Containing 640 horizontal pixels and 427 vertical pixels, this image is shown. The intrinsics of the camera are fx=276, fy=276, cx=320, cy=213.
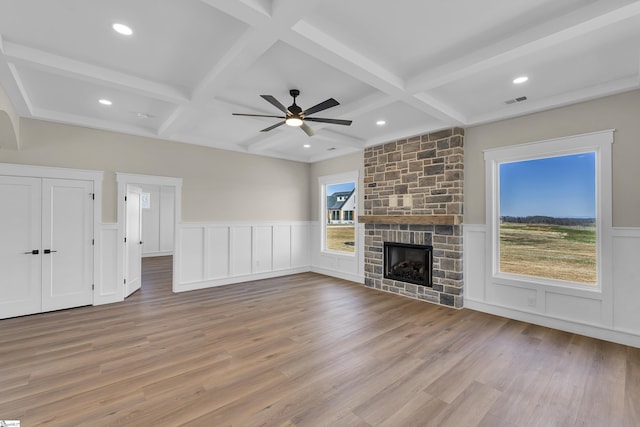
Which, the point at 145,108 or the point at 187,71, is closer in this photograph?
the point at 187,71

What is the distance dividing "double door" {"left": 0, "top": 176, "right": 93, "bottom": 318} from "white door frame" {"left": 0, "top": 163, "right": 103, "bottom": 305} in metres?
0.06

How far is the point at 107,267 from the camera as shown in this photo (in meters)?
4.75

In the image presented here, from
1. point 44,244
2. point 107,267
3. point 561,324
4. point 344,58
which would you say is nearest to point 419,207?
point 561,324

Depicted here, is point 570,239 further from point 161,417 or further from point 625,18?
point 161,417

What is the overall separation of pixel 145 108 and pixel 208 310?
3227 millimetres

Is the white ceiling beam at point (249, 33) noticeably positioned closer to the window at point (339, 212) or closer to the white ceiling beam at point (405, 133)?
the white ceiling beam at point (405, 133)

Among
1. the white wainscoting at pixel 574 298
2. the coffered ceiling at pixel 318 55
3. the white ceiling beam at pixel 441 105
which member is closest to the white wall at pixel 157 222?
the coffered ceiling at pixel 318 55

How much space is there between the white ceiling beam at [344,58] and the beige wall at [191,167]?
4023 millimetres

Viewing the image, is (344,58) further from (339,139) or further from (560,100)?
(560,100)

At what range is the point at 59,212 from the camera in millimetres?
4363

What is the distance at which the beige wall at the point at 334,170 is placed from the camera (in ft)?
20.6

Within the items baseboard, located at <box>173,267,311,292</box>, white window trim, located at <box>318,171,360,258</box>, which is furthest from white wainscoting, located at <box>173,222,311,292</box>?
white window trim, located at <box>318,171,360,258</box>

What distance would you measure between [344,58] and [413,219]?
322 cm

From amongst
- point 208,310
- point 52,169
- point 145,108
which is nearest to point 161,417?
point 208,310
